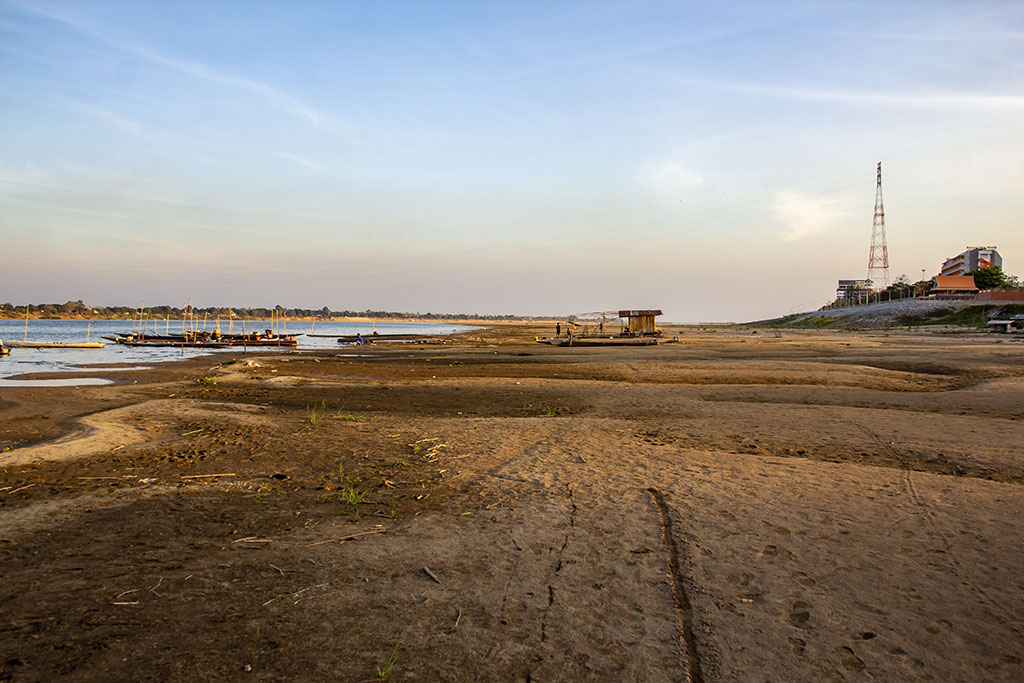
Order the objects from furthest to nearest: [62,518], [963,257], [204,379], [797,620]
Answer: [963,257], [204,379], [62,518], [797,620]

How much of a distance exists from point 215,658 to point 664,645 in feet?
9.18

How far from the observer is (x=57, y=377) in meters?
24.6

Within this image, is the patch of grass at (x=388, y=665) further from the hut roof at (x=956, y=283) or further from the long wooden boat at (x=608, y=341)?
the hut roof at (x=956, y=283)

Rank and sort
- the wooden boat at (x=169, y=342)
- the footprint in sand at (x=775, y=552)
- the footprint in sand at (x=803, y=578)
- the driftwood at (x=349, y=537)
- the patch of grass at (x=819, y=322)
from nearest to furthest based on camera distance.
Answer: the footprint in sand at (x=803, y=578), the footprint in sand at (x=775, y=552), the driftwood at (x=349, y=537), the wooden boat at (x=169, y=342), the patch of grass at (x=819, y=322)

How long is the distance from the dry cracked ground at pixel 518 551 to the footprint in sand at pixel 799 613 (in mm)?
26

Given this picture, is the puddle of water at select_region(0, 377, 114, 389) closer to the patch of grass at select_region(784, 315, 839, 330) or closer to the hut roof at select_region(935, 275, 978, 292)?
the patch of grass at select_region(784, 315, 839, 330)

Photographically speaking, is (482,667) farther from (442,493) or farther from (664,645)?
(442,493)

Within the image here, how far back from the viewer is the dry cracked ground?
3602mm

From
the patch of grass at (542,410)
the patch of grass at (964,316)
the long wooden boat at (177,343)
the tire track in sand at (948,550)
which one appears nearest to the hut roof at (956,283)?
the patch of grass at (964,316)

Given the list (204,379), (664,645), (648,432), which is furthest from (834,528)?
(204,379)

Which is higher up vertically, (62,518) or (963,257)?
(963,257)

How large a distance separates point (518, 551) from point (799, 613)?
2.28 m

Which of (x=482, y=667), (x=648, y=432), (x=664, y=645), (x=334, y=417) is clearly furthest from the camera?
(x=334, y=417)

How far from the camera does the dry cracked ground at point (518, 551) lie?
11.8 ft
